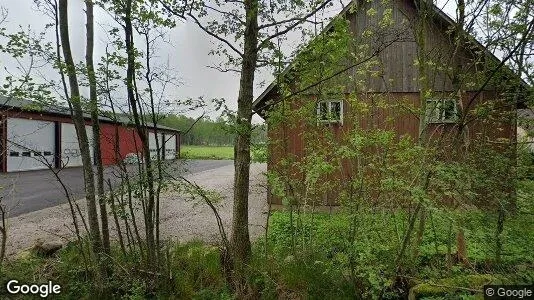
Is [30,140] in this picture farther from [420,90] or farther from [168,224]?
[420,90]

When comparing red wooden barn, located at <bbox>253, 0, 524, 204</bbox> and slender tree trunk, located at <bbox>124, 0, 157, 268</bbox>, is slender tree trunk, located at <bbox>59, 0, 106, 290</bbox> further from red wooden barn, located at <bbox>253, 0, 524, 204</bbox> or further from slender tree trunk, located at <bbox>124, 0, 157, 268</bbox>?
red wooden barn, located at <bbox>253, 0, 524, 204</bbox>

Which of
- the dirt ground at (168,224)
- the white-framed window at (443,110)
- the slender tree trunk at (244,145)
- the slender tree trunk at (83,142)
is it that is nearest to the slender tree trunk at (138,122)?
the slender tree trunk at (83,142)

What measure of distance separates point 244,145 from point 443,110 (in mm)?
2315

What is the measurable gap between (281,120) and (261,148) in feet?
1.49

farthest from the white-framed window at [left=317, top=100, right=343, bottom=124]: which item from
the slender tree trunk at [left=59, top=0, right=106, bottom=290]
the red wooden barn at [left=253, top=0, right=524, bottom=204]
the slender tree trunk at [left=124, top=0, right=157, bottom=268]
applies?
the slender tree trunk at [left=59, top=0, right=106, bottom=290]

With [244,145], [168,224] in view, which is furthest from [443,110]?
[168,224]

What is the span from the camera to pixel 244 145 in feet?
13.6

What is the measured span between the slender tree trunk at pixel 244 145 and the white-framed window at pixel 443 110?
2.10m

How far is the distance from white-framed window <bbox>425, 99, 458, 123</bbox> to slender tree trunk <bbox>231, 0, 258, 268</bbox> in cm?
210

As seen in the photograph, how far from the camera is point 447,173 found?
281cm

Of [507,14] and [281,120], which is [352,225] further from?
[507,14]

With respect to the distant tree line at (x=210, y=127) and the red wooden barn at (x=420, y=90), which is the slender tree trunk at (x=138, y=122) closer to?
the distant tree line at (x=210, y=127)

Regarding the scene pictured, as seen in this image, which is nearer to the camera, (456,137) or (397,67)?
(456,137)

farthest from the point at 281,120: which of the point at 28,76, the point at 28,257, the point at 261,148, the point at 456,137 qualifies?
the point at 28,257
